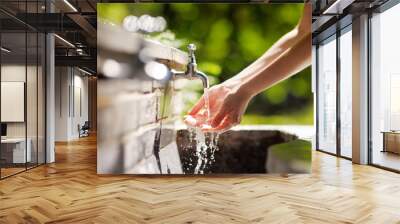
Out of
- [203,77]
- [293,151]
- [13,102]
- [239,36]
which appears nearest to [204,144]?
[203,77]

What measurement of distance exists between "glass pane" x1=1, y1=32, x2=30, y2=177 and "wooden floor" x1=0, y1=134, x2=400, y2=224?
1.12 ft

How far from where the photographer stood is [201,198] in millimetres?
4352

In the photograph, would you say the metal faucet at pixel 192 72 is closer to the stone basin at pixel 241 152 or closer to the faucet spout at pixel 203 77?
the faucet spout at pixel 203 77

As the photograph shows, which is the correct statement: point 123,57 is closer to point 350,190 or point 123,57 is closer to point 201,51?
point 201,51

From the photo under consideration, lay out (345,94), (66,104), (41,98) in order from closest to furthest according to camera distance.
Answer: (41,98), (345,94), (66,104)

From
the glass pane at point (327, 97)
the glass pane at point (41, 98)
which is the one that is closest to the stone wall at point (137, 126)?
the glass pane at point (41, 98)

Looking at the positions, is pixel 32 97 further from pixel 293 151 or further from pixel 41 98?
pixel 293 151

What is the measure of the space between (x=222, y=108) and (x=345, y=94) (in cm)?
389

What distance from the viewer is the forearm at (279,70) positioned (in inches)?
220

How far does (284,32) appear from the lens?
562 centimetres

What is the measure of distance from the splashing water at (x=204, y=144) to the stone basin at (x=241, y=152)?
0.10 feet

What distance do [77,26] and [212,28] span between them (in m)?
3.23

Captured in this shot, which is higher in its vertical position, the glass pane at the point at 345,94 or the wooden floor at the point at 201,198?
the glass pane at the point at 345,94

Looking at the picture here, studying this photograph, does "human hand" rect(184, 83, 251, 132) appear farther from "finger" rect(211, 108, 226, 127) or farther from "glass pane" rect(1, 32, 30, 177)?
"glass pane" rect(1, 32, 30, 177)
